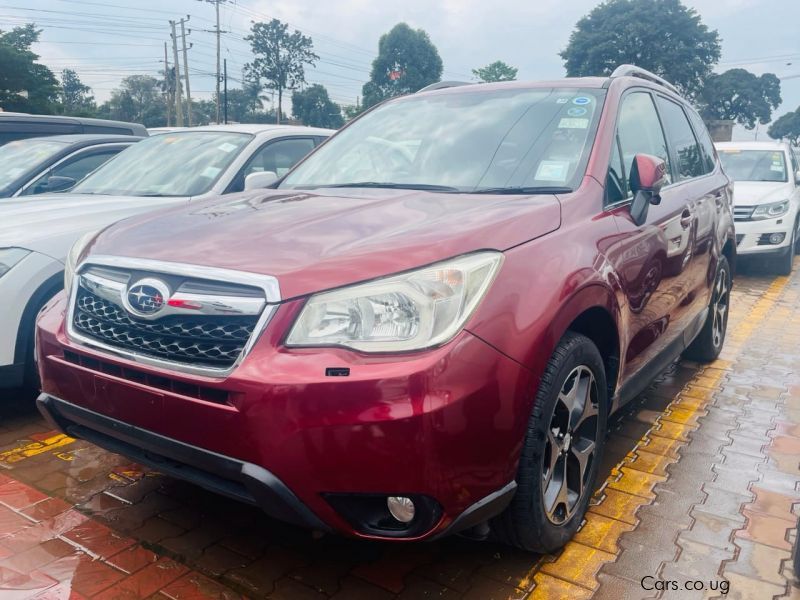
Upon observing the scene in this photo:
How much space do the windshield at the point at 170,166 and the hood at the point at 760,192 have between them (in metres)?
6.31

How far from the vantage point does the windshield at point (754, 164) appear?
30.6ft

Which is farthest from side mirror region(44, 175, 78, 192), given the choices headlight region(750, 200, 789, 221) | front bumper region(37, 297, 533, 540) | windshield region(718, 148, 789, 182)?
windshield region(718, 148, 789, 182)

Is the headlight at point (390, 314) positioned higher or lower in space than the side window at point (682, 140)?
lower

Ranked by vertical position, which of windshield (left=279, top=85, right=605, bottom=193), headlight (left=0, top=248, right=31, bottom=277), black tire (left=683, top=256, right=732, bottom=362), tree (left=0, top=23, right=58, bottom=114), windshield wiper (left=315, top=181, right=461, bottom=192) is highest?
tree (left=0, top=23, right=58, bottom=114)

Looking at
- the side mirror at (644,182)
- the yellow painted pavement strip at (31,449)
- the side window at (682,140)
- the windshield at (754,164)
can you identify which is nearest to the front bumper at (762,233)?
the windshield at (754,164)

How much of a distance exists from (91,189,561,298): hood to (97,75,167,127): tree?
71403 millimetres

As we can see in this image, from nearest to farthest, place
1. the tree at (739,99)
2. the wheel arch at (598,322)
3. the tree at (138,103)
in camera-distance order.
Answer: the wheel arch at (598,322), the tree at (739,99), the tree at (138,103)

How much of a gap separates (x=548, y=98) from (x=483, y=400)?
1820mm

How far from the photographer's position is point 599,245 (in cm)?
259

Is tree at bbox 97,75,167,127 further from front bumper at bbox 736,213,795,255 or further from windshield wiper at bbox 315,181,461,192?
windshield wiper at bbox 315,181,461,192

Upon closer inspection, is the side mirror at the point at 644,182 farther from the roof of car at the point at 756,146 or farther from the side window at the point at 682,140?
the roof of car at the point at 756,146

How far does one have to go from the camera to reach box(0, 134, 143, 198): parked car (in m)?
5.41

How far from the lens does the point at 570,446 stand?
2500 millimetres

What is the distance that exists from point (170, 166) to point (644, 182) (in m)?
3.39
